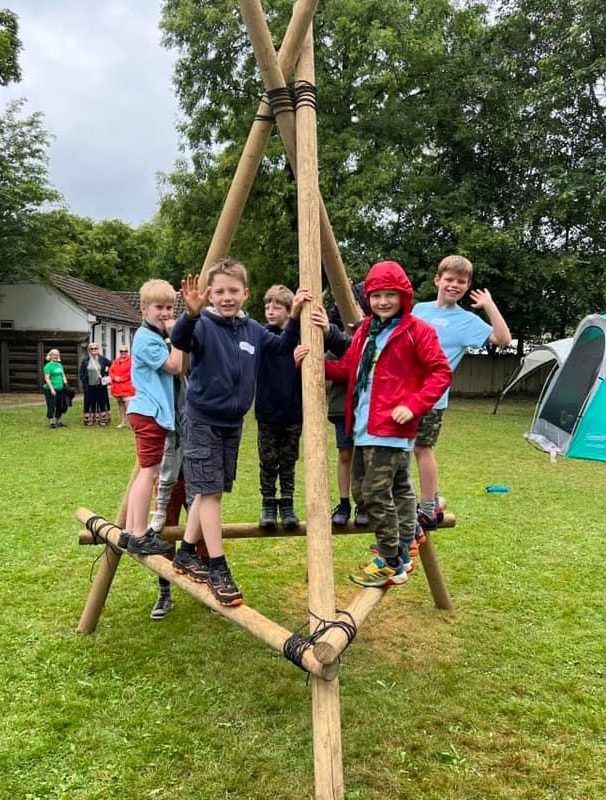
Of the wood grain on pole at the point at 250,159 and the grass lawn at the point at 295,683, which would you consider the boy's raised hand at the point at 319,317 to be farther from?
the grass lawn at the point at 295,683

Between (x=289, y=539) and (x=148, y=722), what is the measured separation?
3.21m

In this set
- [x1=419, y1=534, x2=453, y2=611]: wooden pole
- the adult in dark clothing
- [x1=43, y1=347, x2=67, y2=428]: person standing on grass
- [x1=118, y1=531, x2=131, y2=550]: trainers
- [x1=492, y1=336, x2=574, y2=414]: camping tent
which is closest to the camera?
[x1=118, y1=531, x2=131, y2=550]: trainers

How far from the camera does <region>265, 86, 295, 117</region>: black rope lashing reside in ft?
10.3

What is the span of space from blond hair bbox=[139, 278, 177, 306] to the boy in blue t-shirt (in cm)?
150

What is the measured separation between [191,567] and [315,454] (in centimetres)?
105

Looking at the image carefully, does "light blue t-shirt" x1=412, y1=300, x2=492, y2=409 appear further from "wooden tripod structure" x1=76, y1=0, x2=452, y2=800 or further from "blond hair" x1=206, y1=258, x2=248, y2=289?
"blond hair" x1=206, y1=258, x2=248, y2=289

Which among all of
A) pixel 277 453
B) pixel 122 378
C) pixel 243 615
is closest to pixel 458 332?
pixel 277 453

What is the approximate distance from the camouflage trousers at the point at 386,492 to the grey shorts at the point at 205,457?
0.66 meters

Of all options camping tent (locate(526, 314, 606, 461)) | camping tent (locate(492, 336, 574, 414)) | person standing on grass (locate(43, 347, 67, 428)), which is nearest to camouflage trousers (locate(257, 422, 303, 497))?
camping tent (locate(526, 314, 606, 461))

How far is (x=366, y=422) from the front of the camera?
303cm

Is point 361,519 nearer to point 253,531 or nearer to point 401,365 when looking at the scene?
point 253,531

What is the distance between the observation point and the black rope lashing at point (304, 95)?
310cm

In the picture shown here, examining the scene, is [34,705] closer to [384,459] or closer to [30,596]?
[30,596]

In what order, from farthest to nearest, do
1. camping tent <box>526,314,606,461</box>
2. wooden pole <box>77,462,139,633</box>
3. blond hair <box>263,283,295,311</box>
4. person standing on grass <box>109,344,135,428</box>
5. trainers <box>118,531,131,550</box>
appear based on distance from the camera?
person standing on grass <box>109,344,135,428</box>
camping tent <box>526,314,606,461</box>
wooden pole <box>77,462,139,633</box>
blond hair <box>263,283,295,311</box>
trainers <box>118,531,131,550</box>
